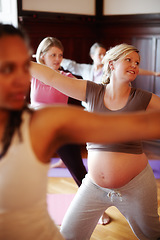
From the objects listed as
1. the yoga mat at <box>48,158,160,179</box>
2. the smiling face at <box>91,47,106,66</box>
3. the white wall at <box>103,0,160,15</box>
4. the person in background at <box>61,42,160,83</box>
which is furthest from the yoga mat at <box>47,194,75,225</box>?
the white wall at <box>103,0,160,15</box>

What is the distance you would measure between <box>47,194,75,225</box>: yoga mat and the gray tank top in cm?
100

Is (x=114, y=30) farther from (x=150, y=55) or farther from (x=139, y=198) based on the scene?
(x=139, y=198)

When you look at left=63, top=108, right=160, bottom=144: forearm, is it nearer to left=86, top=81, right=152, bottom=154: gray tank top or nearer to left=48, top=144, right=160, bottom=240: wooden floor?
left=86, top=81, right=152, bottom=154: gray tank top

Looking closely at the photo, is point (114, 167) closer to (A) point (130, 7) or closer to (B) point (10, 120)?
(B) point (10, 120)

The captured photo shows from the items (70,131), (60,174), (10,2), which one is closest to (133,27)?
(10,2)

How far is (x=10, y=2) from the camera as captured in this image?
4.28 meters

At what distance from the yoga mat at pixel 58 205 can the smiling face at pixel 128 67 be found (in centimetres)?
129

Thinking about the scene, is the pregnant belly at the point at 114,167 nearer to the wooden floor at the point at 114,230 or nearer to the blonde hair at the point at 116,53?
the blonde hair at the point at 116,53

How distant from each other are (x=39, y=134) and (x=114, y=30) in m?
4.21

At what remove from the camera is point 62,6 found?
15.0ft

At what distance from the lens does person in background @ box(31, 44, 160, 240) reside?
1.83 metres

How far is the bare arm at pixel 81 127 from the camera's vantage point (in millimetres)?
885

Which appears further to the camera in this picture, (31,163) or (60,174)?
(60,174)

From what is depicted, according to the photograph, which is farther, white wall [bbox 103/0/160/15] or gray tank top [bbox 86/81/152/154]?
white wall [bbox 103/0/160/15]
